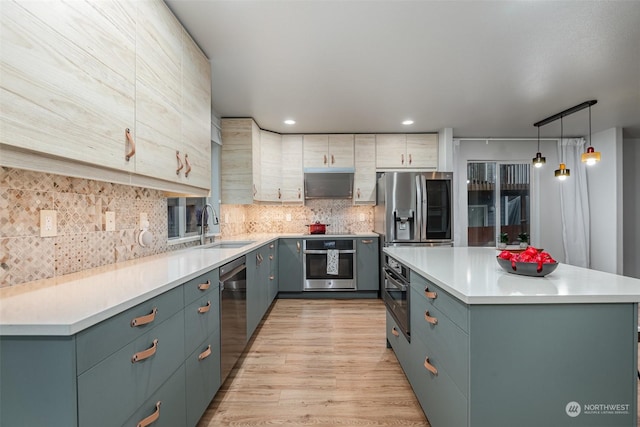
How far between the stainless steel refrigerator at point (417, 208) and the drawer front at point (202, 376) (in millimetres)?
2788

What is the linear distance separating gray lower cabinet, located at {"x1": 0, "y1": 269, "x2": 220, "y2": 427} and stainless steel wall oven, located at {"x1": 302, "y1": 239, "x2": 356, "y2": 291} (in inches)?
104

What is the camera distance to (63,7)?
1051 mm

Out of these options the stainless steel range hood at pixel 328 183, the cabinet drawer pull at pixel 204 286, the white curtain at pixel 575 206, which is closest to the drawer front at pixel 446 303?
the cabinet drawer pull at pixel 204 286

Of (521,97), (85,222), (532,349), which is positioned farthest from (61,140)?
(521,97)

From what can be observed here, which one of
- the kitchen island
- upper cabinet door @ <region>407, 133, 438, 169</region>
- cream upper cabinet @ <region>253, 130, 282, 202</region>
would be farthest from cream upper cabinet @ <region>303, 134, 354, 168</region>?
the kitchen island

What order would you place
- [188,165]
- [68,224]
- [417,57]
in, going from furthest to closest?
[417,57], [188,165], [68,224]

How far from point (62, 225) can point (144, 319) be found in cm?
78

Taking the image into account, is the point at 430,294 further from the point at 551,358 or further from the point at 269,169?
the point at 269,169

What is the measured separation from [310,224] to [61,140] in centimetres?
393

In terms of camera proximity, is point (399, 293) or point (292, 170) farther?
point (292, 170)

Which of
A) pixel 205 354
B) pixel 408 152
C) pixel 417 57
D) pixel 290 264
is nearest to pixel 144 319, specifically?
pixel 205 354

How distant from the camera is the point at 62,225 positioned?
4.71ft

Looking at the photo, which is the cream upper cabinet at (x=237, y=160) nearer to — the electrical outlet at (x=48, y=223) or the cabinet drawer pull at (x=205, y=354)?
the cabinet drawer pull at (x=205, y=354)

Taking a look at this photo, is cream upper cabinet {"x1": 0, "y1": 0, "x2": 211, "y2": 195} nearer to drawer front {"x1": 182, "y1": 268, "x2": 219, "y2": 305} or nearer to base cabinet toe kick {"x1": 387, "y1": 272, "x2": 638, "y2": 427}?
drawer front {"x1": 182, "y1": 268, "x2": 219, "y2": 305}
